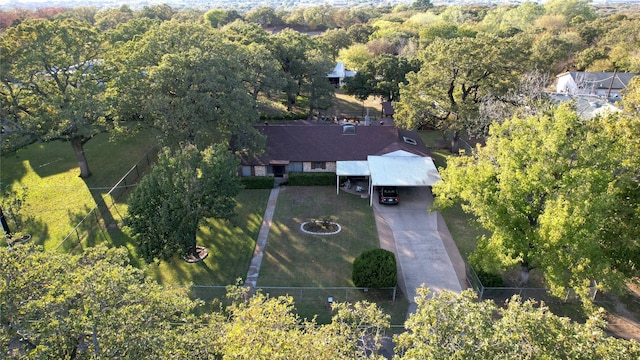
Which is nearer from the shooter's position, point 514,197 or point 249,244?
point 514,197

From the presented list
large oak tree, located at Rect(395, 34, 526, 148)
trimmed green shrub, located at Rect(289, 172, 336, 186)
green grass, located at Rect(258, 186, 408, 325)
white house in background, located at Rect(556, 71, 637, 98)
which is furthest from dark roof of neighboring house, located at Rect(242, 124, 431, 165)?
white house in background, located at Rect(556, 71, 637, 98)

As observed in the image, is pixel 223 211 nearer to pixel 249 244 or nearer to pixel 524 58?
pixel 249 244

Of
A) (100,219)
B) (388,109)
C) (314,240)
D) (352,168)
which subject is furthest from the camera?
(388,109)

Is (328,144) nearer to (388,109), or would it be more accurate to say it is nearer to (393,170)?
(393,170)

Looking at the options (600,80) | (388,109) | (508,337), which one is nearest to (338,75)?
(388,109)

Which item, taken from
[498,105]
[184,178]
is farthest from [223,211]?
[498,105]
